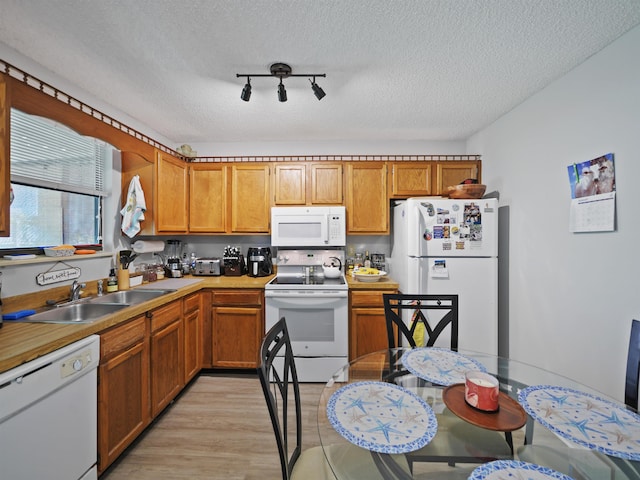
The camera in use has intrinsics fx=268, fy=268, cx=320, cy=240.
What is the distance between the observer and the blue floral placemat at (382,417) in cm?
82

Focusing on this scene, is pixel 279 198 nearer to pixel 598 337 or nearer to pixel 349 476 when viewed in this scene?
pixel 349 476

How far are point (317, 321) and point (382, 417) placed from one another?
165 centimetres

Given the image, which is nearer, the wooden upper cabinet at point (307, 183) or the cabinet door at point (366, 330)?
the cabinet door at point (366, 330)

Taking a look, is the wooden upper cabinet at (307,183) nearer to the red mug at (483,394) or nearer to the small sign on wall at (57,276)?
the small sign on wall at (57,276)

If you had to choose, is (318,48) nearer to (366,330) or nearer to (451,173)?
(451,173)

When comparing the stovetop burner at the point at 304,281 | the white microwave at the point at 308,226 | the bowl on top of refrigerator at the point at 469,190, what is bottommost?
A: the stovetop burner at the point at 304,281

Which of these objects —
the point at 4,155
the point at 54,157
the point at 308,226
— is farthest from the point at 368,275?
the point at 54,157

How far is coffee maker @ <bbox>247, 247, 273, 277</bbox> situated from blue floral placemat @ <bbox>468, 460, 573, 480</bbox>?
254 centimetres

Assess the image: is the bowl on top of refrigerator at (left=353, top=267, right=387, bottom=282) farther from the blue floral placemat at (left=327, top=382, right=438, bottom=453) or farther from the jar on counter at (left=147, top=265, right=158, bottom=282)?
the jar on counter at (left=147, top=265, right=158, bottom=282)

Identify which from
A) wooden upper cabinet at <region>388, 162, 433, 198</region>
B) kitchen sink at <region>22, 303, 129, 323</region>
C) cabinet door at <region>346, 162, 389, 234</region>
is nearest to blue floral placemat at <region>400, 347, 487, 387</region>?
cabinet door at <region>346, 162, 389, 234</region>

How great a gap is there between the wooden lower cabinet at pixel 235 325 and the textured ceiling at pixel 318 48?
5.74ft

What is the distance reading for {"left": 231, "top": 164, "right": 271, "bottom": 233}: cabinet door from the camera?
9.91ft

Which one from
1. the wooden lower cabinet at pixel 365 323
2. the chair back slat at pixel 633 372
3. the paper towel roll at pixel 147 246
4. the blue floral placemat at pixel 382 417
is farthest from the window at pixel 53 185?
the chair back slat at pixel 633 372

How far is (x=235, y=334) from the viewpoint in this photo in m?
2.67
